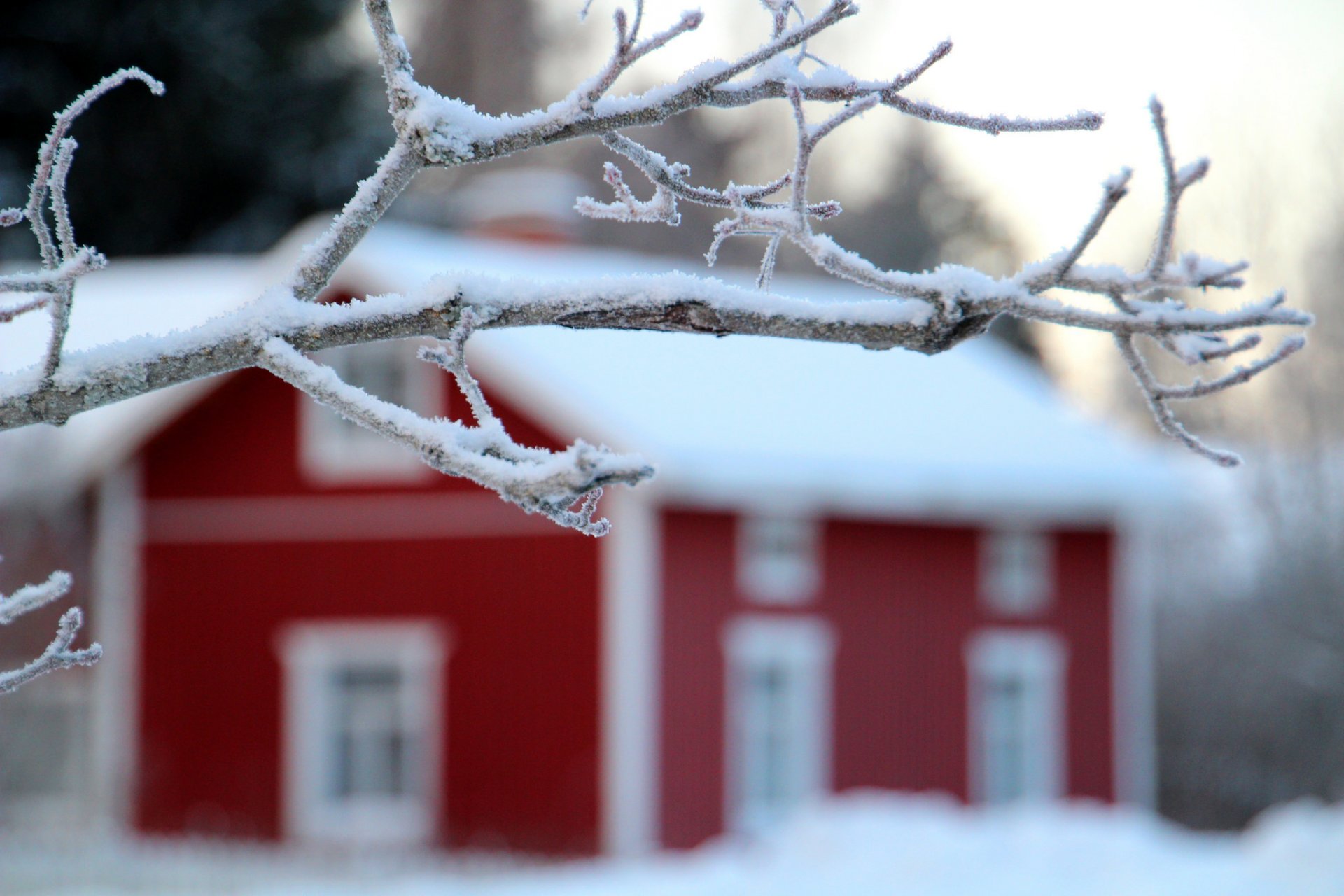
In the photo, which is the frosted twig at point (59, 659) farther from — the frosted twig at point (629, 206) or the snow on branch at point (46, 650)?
the frosted twig at point (629, 206)

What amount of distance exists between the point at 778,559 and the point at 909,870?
6.20 meters

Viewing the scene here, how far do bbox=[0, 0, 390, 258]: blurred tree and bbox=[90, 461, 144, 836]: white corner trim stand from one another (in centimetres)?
1088

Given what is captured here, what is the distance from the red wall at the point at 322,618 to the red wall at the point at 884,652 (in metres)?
0.79

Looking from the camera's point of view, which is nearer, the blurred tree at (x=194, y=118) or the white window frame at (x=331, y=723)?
the white window frame at (x=331, y=723)

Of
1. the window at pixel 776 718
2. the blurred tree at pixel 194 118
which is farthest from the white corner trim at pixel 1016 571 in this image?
the blurred tree at pixel 194 118

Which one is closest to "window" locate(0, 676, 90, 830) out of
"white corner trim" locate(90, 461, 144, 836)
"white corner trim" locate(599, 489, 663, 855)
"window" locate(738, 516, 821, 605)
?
"white corner trim" locate(90, 461, 144, 836)

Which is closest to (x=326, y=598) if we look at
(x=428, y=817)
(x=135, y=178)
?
(x=428, y=817)

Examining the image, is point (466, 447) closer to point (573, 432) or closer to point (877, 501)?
point (573, 432)

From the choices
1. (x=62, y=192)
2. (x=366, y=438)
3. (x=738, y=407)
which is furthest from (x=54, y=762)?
(x=62, y=192)

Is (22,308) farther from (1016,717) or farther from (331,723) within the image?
(1016,717)

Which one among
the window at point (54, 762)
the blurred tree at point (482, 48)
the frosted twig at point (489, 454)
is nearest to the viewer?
the frosted twig at point (489, 454)

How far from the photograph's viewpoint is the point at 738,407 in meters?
16.3

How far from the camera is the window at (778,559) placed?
1555 centimetres

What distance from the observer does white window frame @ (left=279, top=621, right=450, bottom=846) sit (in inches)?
600
